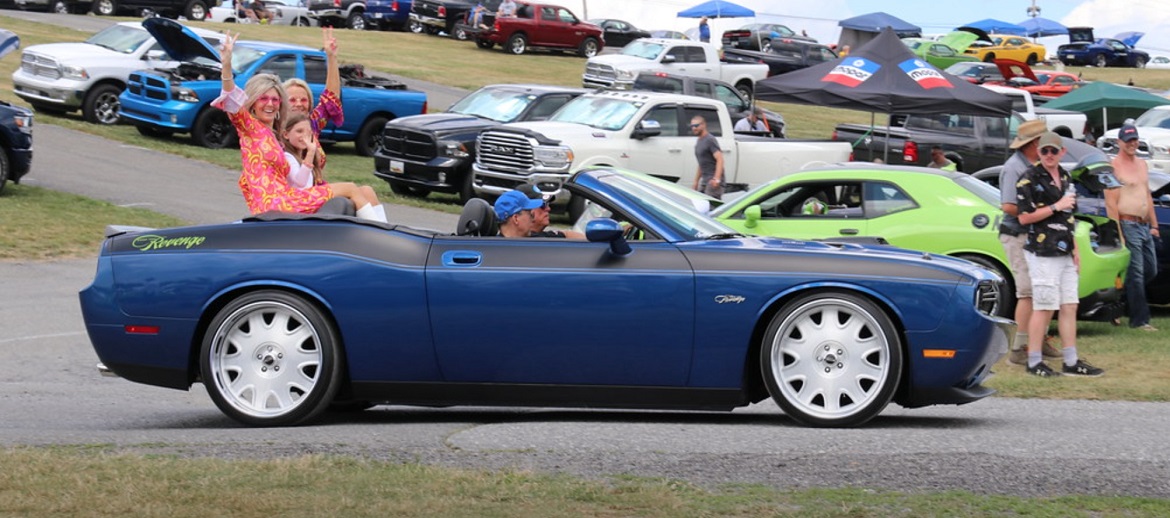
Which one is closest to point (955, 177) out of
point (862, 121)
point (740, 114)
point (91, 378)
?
point (91, 378)

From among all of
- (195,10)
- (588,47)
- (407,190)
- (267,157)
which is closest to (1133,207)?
(267,157)

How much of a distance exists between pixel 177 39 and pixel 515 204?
14.2m

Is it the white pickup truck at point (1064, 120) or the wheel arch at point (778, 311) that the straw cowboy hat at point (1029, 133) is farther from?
the white pickup truck at point (1064, 120)

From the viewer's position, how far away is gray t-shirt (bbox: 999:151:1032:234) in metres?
11.1

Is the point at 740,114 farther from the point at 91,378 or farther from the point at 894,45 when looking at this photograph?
the point at 91,378

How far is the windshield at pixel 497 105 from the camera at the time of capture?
2442cm

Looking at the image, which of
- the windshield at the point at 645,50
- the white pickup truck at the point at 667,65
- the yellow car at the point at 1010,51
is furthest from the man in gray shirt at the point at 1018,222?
the yellow car at the point at 1010,51

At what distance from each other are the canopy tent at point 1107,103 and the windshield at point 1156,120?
2.39m

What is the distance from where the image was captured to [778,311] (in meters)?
7.40

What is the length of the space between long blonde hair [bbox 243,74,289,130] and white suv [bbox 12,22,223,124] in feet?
63.1

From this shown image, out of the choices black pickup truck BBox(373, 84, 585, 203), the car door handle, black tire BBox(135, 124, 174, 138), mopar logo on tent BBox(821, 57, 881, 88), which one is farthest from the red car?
the car door handle

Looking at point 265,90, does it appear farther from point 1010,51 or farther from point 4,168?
point 1010,51

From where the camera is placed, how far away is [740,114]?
31.6 m

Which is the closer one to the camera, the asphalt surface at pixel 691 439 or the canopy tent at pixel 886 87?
the asphalt surface at pixel 691 439
